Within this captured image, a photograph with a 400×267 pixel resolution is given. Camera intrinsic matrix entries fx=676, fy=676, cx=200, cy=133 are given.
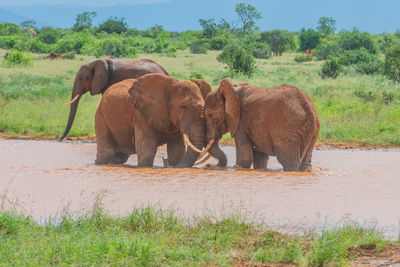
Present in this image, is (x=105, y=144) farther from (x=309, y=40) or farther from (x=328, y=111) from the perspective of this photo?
(x=309, y=40)

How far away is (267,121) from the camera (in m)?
8.76

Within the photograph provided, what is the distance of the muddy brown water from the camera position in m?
6.37

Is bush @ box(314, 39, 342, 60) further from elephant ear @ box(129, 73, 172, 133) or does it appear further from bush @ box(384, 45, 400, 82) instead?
elephant ear @ box(129, 73, 172, 133)

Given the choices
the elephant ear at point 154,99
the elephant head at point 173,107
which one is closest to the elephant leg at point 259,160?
the elephant head at point 173,107

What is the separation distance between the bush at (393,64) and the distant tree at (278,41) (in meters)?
30.7

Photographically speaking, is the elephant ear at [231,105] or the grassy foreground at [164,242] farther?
the elephant ear at [231,105]

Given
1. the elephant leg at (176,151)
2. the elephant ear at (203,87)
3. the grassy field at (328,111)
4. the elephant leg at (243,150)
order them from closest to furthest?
the elephant leg at (243,150), the elephant ear at (203,87), the elephant leg at (176,151), the grassy field at (328,111)

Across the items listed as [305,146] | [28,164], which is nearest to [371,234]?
[305,146]

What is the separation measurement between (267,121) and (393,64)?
15482 mm

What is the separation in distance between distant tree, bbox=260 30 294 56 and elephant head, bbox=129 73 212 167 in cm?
4532

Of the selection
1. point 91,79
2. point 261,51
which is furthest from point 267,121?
point 261,51

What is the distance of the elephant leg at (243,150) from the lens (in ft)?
29.5

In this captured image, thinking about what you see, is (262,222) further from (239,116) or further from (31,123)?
(31,123)

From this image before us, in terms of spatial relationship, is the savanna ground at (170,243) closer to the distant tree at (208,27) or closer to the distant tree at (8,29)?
the distant tree at (208,27)
